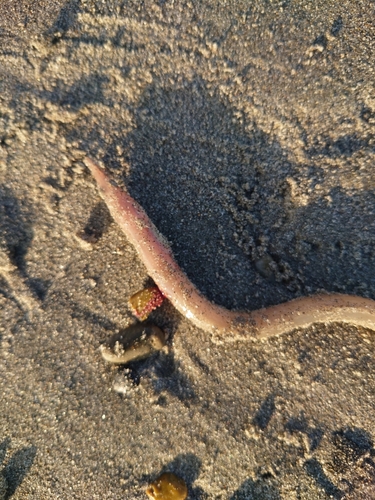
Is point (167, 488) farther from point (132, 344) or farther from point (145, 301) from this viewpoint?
point (145, 301)

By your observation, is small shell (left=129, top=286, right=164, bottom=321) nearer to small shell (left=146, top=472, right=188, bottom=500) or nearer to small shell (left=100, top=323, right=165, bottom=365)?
→ small shell (left=100, top=323, right=165, bottom=365)

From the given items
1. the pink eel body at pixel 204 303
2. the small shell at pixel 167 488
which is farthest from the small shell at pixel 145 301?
the small shell at pixel 167 488

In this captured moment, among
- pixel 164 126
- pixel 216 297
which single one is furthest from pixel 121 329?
pixel 164 126

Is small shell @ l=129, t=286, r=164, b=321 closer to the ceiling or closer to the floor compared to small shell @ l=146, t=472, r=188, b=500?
closer to the ceiling

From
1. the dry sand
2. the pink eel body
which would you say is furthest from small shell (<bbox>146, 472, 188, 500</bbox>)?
the pink eel body

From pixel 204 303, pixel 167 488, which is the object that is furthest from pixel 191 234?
pixel 167 488

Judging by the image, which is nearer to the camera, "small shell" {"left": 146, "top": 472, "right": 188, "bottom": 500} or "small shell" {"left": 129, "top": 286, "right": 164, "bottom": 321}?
"small shell" {"left": 146, "top": 472, "right": 188, "bottom": 500}
